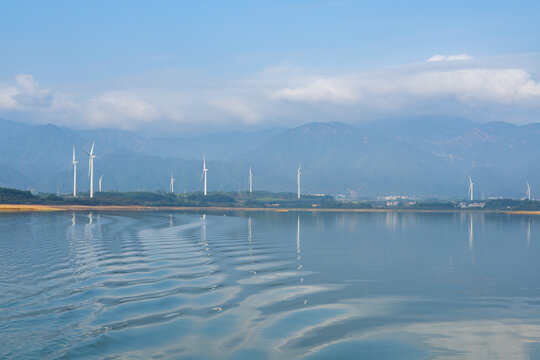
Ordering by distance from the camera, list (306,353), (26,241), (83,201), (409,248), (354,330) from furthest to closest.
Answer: (83,201) → (409,248) → (26,241) → (354,330) → (306,353)

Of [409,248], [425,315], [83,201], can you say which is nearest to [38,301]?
[425,315]

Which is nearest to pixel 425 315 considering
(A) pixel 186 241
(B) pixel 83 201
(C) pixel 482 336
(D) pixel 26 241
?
(C) pixel 482 336

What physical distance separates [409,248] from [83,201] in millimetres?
145006

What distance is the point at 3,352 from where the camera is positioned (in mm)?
17000

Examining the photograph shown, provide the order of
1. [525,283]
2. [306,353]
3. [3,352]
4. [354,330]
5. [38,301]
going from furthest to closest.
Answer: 1. [525,283]
2. [38,301]
3. [354,330]
4. [306,353]
5. [3,352]

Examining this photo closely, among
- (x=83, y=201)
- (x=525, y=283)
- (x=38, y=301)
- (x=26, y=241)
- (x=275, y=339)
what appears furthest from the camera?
(x=83, y=201)

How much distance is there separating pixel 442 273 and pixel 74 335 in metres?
25.7

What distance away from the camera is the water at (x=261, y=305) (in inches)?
732

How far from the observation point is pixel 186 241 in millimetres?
55438

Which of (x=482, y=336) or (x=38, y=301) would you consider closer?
(x=482, y=336)

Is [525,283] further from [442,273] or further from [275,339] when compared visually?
[275,339]

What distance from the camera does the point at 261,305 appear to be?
24.9 metres

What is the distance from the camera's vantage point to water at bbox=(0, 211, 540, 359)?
18.6m

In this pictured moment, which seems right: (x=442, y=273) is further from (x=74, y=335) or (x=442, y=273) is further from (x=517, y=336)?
(x=74, y=335)
